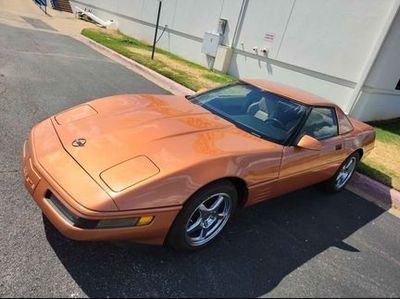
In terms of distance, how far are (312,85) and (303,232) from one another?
6916 mm

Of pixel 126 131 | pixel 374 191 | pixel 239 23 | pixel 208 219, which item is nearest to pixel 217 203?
pixel 208 219

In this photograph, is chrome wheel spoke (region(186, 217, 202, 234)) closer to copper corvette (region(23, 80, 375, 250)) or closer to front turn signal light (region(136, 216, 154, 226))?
copper corvette (region(23, 80, 375, 250))

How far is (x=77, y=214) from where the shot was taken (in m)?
2.20

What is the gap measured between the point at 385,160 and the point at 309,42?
4.44 m

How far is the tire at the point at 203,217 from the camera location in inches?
102

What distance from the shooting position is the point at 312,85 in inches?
380

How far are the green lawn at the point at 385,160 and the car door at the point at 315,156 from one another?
5.10 feet

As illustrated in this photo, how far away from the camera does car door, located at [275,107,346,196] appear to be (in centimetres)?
339

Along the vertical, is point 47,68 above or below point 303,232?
below

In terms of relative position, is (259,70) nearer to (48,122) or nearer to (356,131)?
(356,131)

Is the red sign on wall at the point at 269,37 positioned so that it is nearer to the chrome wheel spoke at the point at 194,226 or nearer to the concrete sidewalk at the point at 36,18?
the concrete sidewalk at the point at 36,18

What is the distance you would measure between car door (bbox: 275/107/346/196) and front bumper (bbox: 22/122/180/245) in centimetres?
137

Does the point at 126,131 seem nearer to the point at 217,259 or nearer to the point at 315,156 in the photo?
the point at 217,259

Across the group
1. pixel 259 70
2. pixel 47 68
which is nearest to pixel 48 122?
pixel 47 68
